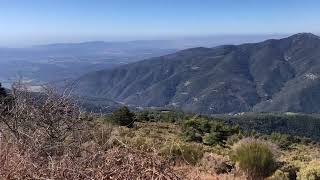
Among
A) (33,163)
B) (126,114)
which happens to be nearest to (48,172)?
(33,163)

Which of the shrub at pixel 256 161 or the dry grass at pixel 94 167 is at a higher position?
the dry grass at pixel 94 167

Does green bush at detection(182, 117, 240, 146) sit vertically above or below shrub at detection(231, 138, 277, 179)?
below

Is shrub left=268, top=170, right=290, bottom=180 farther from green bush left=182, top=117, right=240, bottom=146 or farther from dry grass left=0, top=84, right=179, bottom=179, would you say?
green bush left=182, top=117, right=240, bottom=146

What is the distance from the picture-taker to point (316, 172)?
9.26 meters

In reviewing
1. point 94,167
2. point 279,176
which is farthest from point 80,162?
point 279,176

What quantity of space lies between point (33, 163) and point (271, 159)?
243 inches

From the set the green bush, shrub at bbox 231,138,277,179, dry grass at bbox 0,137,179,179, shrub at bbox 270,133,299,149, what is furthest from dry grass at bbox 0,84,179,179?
shrub at bbox 270,133,299,149

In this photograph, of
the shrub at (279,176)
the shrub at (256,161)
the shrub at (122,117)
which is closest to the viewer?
the shrub at (279,176)

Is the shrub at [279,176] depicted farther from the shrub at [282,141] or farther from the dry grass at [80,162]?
the shrub at [282,141]

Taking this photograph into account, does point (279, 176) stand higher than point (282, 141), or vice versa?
point (279, 176)

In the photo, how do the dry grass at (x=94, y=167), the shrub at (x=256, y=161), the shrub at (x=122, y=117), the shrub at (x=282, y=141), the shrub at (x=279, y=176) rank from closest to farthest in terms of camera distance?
the dry grass at (x=94, y=167) < the shrub at (x=279, y=176) < the shrub at (x=256, y=161) < the shrub at (x=122, y=117) < the shrub at (x=282, y=141)

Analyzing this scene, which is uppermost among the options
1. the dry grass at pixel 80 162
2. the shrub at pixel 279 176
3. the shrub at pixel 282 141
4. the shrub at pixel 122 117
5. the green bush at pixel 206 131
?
the dry grass at pixel 80 162

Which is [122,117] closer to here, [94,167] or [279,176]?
[279,176]

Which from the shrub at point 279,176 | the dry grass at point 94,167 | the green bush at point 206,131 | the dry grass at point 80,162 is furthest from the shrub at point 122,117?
the dry grass at point 94,167
